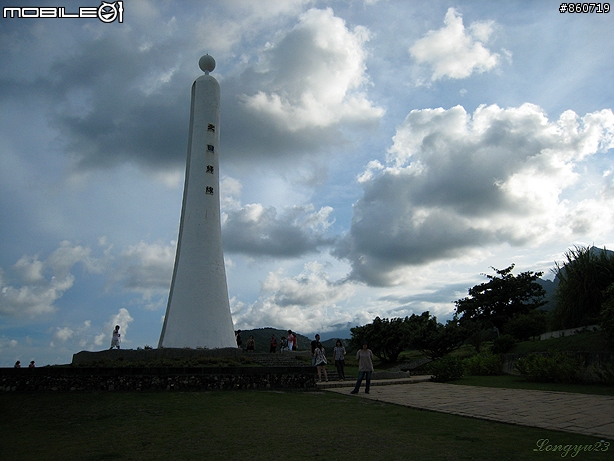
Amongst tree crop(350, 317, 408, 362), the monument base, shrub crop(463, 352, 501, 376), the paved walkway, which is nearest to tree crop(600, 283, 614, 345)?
shrub crop(463, 352, 501, 376)

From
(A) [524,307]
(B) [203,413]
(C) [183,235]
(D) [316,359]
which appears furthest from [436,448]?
(A) [524,307]

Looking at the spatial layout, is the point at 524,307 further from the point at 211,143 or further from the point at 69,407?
the point at 69,407

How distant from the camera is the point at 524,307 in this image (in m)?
32.0

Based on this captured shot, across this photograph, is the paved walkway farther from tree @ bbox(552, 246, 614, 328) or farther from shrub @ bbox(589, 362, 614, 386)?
tree @ bbox(552, 246, 614, 328)

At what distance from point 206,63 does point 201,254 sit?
30.6 feet

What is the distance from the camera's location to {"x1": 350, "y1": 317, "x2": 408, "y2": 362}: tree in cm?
2275

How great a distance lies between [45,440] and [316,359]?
795cm

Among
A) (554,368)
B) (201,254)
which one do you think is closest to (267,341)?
(201,254)

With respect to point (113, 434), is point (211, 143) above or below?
above

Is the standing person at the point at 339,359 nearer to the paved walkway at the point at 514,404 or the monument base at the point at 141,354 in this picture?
the paved walkway at the point at 514,404

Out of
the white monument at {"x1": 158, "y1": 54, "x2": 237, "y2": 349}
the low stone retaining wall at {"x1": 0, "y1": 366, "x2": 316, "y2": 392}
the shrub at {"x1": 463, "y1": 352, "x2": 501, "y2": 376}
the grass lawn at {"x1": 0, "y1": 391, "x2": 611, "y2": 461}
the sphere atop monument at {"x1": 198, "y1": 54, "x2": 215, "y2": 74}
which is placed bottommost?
the shrub at {"x1": 463, "y1": 352, "x2": 501, "y2": 376}

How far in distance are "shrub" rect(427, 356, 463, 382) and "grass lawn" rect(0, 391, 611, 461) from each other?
18.5 ft

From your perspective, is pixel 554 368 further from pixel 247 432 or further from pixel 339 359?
pixel 247 432

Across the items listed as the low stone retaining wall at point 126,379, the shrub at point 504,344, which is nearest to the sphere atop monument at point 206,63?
the low stone retaining wall at point 126,379
